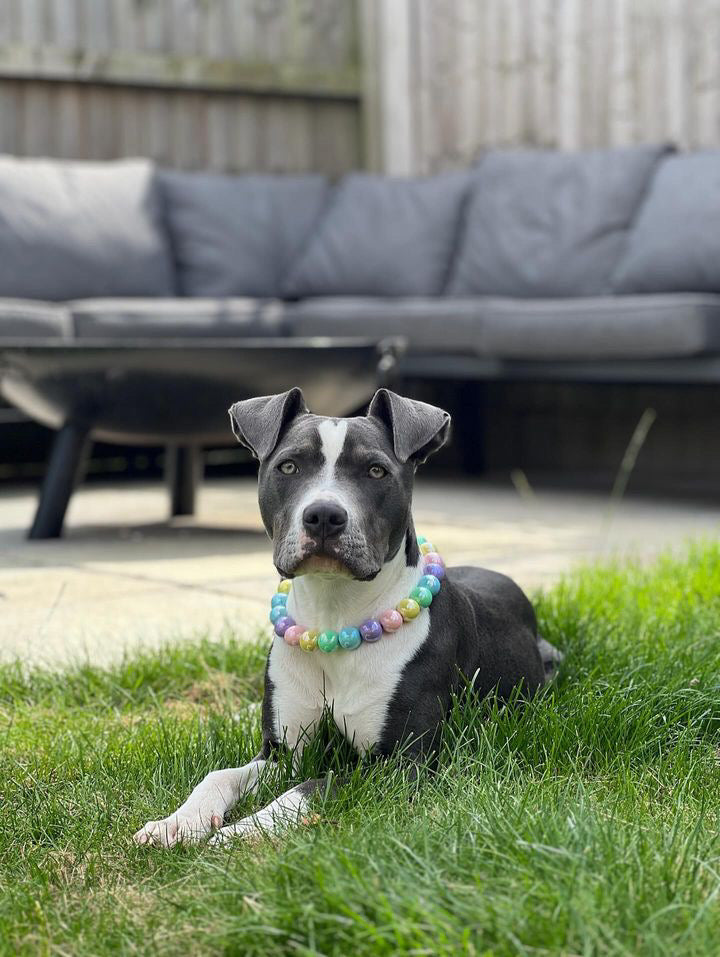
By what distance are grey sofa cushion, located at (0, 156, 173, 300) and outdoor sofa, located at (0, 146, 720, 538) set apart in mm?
11

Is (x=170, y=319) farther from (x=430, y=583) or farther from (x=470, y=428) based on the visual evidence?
(x=430, y=583)

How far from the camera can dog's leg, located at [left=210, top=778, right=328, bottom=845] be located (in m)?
1.82

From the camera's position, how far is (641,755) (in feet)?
7.05

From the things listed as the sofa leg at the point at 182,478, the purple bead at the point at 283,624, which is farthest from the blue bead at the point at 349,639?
the sofa leg at the point at 182,478

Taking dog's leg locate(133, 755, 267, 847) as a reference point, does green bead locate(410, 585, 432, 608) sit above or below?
above

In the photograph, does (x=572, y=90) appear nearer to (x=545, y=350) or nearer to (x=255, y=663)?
(x=545, y=350)

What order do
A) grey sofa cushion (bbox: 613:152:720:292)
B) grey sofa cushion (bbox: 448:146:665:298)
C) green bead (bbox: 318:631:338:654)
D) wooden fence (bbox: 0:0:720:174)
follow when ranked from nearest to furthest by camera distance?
green bead (bbox: 318:631:338:654)
grey sofa cushion (bbox: 613:152:720:292)
grey sofa cushion (bbox: 448:146:665:298)
wooden fence (bbox: 0:0:720:174)

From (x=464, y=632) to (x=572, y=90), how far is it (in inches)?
211

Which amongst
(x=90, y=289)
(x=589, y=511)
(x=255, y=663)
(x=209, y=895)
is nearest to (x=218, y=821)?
(x=209, y=895)

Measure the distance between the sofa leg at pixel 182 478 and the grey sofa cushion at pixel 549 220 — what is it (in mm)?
1994

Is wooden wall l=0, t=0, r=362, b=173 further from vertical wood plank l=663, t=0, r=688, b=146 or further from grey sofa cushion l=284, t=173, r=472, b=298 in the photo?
vertical wood plank l=663, t=0, r=688, b=146

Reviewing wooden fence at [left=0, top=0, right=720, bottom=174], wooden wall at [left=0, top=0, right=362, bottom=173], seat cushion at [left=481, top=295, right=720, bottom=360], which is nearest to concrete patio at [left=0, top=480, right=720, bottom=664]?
seat cushion at [left=481, top=295, right=720, bottom=360]

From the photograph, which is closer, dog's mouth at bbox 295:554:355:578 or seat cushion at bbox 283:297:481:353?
dog's mouth at bbox 295:554:355:578

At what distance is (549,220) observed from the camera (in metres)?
6.50
